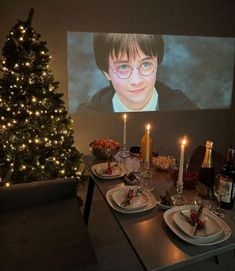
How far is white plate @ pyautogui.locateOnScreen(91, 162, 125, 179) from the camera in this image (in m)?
1.73

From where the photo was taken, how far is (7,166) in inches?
91.6

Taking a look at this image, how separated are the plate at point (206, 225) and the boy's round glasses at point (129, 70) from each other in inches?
99.7

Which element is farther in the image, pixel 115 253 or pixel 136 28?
pixel 136 28

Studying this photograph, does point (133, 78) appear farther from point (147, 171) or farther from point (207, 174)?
point (207, 174)

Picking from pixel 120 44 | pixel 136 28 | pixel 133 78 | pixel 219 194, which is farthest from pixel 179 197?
pixel 136 28

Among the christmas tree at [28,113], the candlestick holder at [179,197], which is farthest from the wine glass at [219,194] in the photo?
the christmas tree at [28,113]

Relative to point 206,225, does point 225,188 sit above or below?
above

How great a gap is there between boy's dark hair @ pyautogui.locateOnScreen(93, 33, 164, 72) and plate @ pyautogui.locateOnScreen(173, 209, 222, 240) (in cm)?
258

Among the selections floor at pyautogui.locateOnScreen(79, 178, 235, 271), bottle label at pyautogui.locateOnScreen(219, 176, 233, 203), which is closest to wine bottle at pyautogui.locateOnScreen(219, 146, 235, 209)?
bottle label at pyautogui.locateOnScreen(219, 176, 233, 203)

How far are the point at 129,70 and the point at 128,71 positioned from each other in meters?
0.02

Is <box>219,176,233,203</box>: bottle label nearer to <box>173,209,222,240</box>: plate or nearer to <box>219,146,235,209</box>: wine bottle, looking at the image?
<box>219,146,235,209</box>: wine bottle

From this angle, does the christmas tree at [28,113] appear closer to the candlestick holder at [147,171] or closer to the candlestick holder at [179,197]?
the candlestick holder at [147,171]

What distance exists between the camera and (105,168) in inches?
73.2

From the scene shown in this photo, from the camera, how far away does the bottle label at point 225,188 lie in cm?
132
